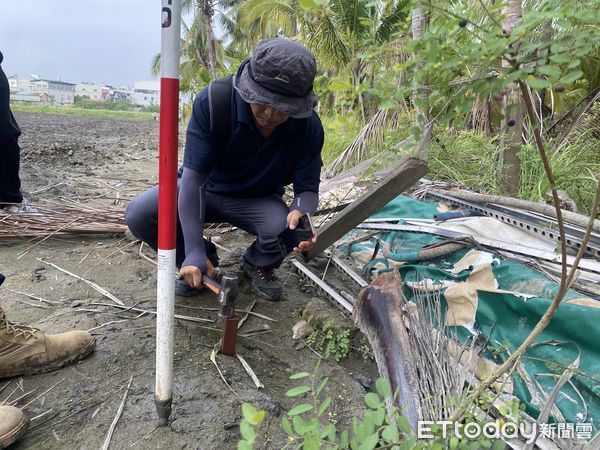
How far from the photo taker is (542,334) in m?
2.28

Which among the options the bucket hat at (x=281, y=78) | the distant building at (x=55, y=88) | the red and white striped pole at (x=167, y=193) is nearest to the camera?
the red and white striped pole at (x=167, y=193)

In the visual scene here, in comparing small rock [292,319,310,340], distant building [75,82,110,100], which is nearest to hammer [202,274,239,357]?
small rock [292,319,310,340]

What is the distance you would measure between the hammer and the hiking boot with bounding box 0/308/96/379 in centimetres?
69

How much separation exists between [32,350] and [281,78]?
5.60 ft

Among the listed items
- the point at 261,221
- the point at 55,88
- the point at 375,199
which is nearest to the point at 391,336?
the point at 375,199

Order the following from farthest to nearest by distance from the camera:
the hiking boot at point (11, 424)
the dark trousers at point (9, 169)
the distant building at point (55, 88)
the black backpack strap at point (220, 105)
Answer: the distant building at point (55, 88), the dark trousers at point (9, 169), the black backpack strap at point (220, 105), the hiking boot at point (11, 424)

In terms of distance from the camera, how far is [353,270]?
3346 mm

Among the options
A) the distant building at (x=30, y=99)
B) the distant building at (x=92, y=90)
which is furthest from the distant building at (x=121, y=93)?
the distant building at (x=30, y=99)

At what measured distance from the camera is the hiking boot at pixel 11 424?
1.56 metres

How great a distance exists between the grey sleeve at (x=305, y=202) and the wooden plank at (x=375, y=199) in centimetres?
17

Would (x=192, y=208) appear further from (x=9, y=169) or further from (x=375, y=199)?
(x=9, y=169)

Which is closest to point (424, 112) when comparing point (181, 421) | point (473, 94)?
point (473, 94)

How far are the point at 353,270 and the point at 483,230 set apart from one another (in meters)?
1.06

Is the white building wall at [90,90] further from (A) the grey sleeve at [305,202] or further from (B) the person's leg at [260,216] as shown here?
(A) the grey sleeve at [305,202]
